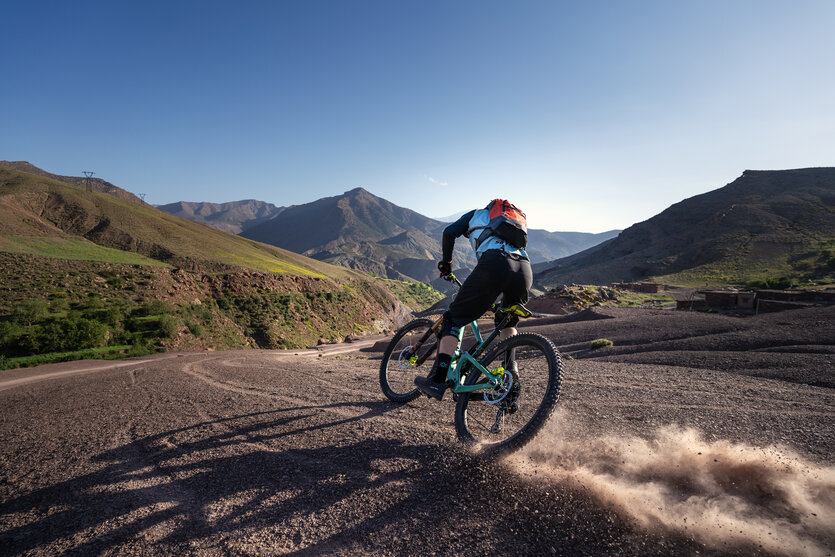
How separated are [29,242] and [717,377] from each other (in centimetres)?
5595

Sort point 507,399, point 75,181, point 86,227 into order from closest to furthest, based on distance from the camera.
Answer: point 507,399
point 86,227
point 75,181

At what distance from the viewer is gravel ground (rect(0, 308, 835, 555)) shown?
7.70ft

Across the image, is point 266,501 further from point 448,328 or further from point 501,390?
point 448,328

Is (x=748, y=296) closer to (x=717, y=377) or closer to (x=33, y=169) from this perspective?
(x=717, y=377)

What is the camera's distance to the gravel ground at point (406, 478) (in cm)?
235

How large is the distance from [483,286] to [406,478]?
2.18m

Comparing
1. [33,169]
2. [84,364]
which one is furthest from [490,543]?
[33,169]

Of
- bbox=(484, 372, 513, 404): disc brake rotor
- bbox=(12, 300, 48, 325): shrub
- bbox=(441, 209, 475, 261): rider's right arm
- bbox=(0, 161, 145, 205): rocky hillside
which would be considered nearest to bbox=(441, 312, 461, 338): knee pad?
bbox=(484, 372, 513, 404): disc brake rotor

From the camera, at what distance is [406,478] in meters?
3.14

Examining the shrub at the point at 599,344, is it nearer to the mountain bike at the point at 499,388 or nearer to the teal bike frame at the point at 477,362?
the mountain bike at the point at 499,388

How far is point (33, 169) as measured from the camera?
594 feet

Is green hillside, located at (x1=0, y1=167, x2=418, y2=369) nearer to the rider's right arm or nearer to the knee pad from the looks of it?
the knee pad

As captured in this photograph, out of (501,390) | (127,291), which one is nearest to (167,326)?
(127,291)

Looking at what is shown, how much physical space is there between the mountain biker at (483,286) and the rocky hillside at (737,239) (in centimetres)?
6795
